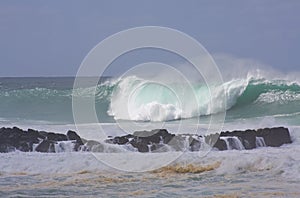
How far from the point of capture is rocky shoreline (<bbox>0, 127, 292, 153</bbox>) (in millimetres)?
13500

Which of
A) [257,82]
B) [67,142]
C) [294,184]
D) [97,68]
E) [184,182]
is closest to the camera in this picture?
[294,184]

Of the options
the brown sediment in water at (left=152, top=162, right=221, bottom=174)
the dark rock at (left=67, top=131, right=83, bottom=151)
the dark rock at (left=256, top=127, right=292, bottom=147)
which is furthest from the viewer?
the dark rock at (left=256, top=127, right=292, bottom=147)

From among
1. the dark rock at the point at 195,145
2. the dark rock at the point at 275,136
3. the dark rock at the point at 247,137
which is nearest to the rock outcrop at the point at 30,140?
the dark rock at the point at 195,145

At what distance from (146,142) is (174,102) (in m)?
12.1

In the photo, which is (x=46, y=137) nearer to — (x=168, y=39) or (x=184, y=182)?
(x=168, y=39)

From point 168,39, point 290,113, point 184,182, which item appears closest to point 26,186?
point 184,182

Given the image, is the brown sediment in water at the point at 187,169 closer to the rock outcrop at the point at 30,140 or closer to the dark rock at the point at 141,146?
the dark rock at the point at 141,146

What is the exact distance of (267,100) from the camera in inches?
Answer: 1008

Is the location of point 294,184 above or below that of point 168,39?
below

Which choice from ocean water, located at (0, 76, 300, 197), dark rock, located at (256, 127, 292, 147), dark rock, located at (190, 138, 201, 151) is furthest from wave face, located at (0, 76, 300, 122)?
dark rock, located at (190, 138, 201, 151)

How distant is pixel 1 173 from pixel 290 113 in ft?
48.2

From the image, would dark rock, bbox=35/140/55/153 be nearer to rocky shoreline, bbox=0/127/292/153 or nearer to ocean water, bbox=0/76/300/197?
rocky shoreline, bbox=0/127/292/153

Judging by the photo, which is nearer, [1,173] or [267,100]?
[1,173]

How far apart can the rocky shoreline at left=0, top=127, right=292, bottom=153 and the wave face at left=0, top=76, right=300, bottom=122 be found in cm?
649
